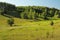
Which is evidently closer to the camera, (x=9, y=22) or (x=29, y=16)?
(x=9, y=22)

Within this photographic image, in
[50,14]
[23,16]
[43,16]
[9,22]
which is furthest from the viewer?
[50,14]

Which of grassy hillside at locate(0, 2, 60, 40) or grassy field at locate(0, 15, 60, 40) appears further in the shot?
grassy hillside at locate(0, 2, 60, 40)

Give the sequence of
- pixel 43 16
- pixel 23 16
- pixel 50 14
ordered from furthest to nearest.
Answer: pixel 50 14 < pixel 43 16 < pixel 23 16

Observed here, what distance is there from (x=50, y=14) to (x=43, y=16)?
2947 cm

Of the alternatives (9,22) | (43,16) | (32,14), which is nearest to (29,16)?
(32,14)

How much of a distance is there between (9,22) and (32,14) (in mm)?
75199

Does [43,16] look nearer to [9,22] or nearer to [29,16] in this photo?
[29,16]

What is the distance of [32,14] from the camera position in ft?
511

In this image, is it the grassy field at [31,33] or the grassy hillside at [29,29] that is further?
the grassy hillside at [29,29]

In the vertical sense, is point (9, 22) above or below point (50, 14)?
above

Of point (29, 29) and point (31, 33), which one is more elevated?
point (31, 33)

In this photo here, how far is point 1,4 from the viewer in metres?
195

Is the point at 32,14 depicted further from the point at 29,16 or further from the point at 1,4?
the point at 1,4

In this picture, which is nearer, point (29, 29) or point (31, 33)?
point (31, 33)
